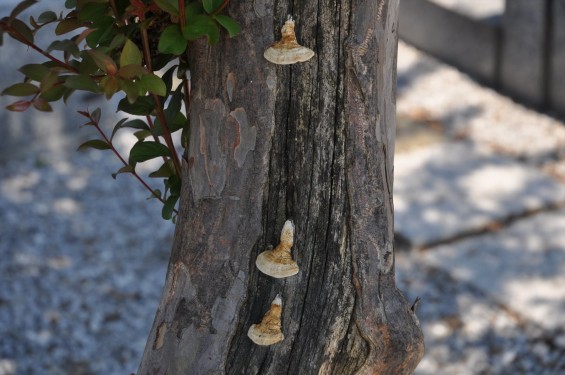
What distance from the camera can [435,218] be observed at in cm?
463

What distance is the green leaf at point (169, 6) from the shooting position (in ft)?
4.90

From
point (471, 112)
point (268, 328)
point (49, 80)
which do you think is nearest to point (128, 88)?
point (49, 80)

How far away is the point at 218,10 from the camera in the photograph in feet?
4.98

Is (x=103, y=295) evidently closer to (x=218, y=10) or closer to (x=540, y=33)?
(x=218, y=10)

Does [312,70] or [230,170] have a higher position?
[312,70]

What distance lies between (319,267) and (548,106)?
4.55m

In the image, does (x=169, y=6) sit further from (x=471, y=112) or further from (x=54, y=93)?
(x=471, y=112)

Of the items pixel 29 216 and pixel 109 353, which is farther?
pixel 29 216

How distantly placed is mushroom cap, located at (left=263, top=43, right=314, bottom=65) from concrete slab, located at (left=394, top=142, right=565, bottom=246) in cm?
305

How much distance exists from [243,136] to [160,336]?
0.49 m

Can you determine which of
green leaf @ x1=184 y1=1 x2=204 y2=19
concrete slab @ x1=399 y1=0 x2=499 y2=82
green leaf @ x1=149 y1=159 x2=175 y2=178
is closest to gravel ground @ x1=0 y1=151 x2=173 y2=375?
green leaf @ x1=149 y1=159 x2=175 y2=178

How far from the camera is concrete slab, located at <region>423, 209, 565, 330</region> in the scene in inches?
157

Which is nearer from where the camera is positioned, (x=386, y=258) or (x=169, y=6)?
(x=169, y=6)

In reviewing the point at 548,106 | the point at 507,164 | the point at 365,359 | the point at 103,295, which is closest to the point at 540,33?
the point at 548,106
